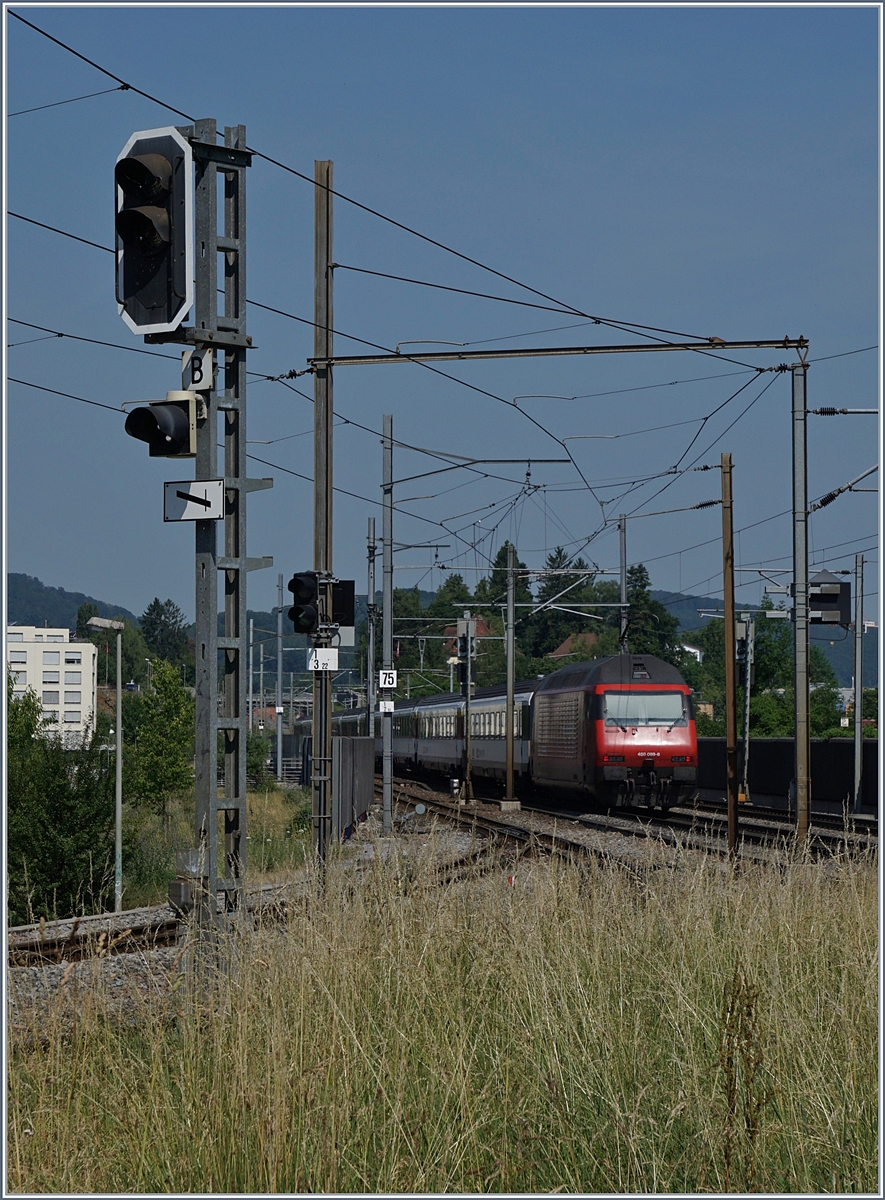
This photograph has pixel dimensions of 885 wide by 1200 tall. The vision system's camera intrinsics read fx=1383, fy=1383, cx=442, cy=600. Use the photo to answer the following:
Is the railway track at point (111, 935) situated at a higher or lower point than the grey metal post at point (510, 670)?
lower

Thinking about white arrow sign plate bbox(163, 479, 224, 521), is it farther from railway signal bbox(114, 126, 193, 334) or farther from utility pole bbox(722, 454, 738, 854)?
utility pole bbox(722, 454, 738, 854)

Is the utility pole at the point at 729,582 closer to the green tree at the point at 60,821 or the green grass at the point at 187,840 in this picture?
the green grass at the point at 187,840

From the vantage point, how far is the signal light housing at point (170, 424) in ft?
24.0

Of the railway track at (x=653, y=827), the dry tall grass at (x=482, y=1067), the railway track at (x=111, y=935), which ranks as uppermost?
the dry tall grass at (x=482, y=1067)

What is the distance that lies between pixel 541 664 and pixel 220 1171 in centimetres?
12579

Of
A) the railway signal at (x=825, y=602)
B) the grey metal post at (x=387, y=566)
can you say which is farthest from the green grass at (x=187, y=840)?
the railway signal at (x=825, y=602)

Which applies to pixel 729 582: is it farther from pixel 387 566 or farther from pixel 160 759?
pixel 160 759

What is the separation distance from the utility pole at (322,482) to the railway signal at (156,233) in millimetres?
10193

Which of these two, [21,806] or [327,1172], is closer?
[327,1172]

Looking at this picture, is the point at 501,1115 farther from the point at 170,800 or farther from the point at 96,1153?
the point at 170,800

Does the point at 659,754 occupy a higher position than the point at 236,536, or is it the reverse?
the point at 236,536

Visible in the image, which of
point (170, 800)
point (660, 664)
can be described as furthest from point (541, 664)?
point (660, 664)

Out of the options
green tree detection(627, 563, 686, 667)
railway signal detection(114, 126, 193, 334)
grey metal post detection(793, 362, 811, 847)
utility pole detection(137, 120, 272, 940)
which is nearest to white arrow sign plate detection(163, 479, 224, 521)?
utility pole detection(137, 120, 272, 940)

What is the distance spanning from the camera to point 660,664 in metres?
30.9
